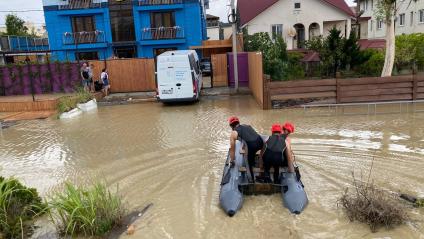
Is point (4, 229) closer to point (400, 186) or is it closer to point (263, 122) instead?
point (400, 186)

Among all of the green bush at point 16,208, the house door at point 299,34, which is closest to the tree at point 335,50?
the house door at point 299,34

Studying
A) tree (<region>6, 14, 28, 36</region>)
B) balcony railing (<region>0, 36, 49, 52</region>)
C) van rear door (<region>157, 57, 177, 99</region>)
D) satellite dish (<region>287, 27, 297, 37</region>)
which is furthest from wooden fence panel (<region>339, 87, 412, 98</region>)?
tree (<region>6, 14, 28, 36</region>)

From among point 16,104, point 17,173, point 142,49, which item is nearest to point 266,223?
point 17,173

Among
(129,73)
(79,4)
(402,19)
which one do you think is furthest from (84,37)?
(402,19)

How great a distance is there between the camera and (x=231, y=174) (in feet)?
22.6

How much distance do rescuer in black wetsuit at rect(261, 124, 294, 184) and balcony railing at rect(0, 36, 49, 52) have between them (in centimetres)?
3191

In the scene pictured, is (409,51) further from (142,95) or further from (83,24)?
(83,24)

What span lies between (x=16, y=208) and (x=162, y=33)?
88.3 ft

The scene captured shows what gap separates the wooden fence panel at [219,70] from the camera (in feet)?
71.1

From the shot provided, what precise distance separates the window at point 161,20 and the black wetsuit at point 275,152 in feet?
88.2

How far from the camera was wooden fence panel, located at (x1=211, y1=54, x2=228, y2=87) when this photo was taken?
71.1ft

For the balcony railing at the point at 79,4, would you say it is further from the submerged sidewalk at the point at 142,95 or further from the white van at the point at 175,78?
the white van at the point at 175,78

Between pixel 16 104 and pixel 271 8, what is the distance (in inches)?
855

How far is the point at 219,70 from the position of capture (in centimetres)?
2184
